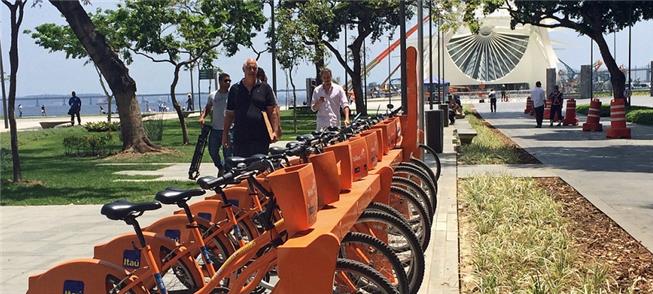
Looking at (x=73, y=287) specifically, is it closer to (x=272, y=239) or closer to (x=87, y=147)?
(x=272, y=239)

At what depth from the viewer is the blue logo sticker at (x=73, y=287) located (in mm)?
4059

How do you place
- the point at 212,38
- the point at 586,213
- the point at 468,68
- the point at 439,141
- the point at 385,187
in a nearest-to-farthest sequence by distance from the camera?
the point at 385,187, the point at 586,213, the point at 439,141, the point at 212,38, the point at 468,68

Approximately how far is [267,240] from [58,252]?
3.77m

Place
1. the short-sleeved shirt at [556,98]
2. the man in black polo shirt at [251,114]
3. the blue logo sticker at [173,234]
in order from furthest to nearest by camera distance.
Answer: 1. the short-sleeved shirt at [556,98]
2. the man in black polo shirt at [251,114]
3. the blue logo sticker at [173,234]

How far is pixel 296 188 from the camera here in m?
3.70

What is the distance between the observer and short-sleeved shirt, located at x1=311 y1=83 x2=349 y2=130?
10016mm

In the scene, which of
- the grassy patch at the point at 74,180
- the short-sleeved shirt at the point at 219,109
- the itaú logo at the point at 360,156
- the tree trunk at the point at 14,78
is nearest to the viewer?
the itaú logo at the point at 360,156

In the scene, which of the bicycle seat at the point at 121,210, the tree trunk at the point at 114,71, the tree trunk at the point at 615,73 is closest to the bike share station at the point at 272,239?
the bicycle seat at the point at 121,210

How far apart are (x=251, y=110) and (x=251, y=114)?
0.04 meters

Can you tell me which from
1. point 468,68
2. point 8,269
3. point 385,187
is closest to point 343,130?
point 385,187

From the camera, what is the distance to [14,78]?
1209cm

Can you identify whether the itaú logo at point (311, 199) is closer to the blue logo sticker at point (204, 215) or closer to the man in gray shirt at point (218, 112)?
the blue logo sticker at point (204, 215)

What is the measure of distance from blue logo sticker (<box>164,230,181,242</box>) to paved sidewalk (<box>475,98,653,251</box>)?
430 centimetres

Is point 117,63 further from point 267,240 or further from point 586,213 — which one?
point 267,240
